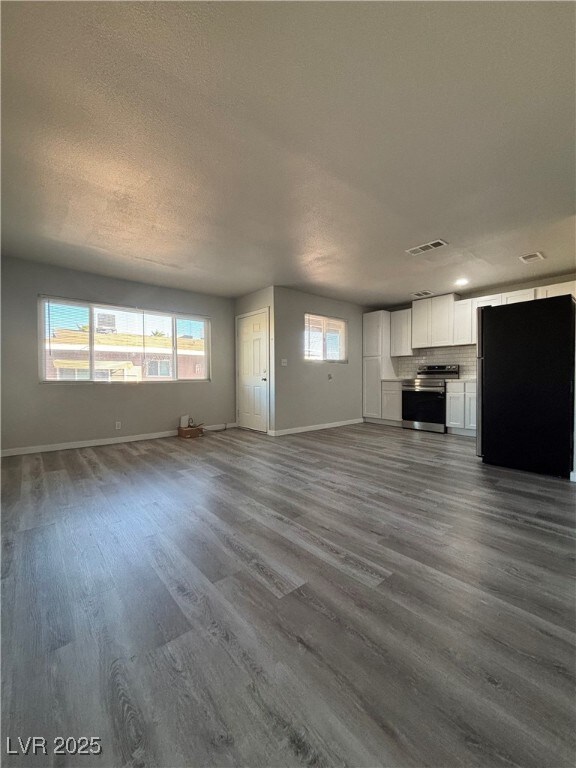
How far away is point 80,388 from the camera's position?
462 cm

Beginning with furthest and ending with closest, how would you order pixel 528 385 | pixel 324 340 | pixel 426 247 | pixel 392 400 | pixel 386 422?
pixel 386 422
pixel 392 400
pixel 324 340
pixel 426 247
pixel 528 385

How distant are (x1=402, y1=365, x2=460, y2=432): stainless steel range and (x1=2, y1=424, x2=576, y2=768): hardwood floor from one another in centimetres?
304

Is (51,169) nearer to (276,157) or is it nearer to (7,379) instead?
(276,157)

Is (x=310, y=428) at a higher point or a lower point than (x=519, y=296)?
lower

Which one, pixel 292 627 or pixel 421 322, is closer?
pixel 292 627

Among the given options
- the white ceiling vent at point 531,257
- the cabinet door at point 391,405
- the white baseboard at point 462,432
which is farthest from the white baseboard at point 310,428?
the white ceiling vent at point 531,257

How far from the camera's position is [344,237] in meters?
3.45

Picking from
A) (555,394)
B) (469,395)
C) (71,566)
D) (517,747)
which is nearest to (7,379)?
(71,566)

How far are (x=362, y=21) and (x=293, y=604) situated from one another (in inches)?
106

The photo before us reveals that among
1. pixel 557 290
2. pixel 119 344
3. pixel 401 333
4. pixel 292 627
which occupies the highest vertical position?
pixel 557 290

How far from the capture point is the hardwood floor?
2.98ft

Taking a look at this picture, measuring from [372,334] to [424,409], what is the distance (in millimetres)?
2021

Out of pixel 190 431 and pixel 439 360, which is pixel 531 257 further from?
pixel 190 431

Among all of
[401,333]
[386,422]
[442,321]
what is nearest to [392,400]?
[386,422]
